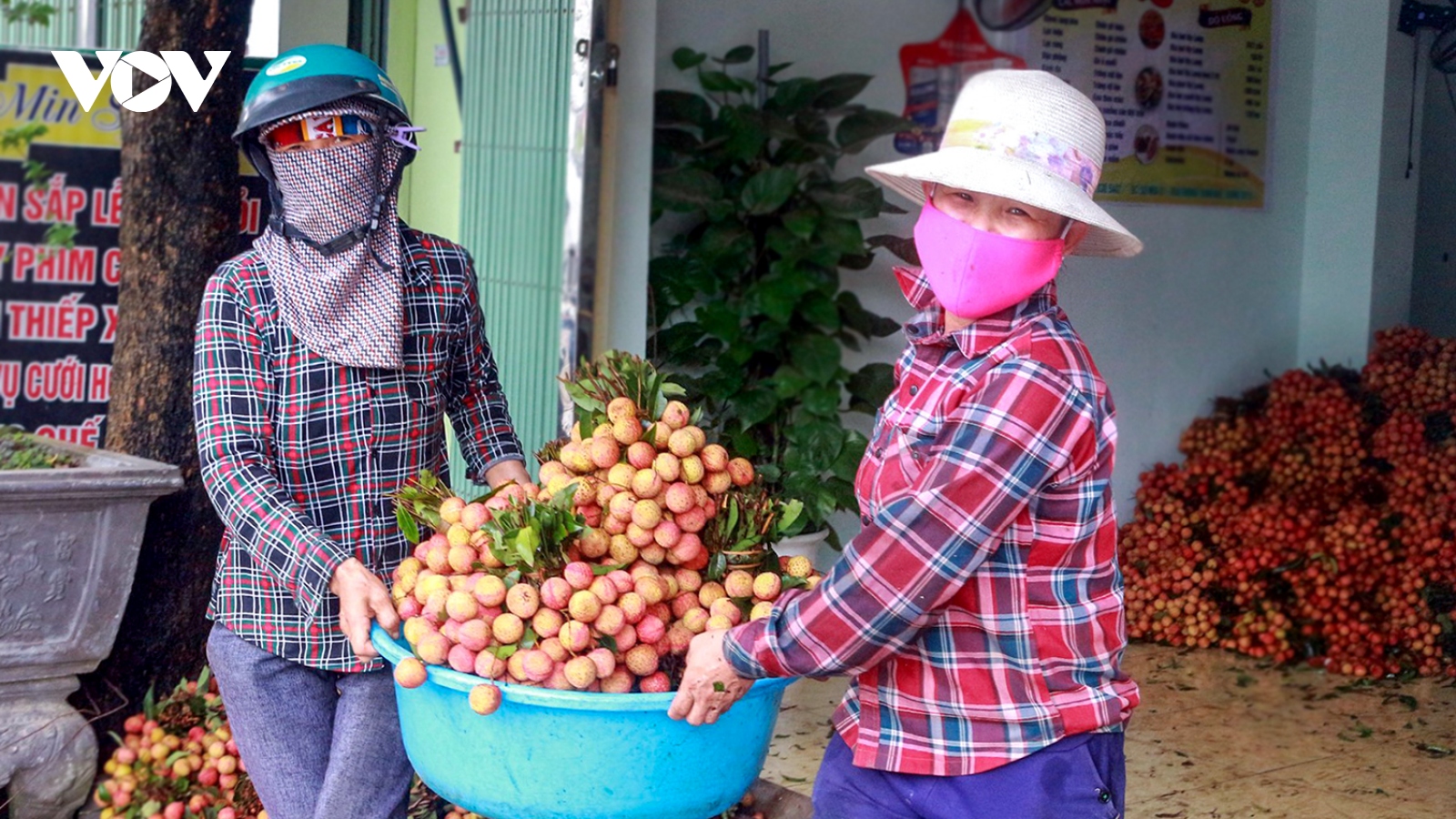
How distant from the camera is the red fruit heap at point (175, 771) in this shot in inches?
118

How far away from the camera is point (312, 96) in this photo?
2.01 metres

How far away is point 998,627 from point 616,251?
2654 millimetres

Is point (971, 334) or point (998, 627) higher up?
point (971, 334)

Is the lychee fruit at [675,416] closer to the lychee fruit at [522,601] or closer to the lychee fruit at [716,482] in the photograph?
the lychee fruit at [716,482]

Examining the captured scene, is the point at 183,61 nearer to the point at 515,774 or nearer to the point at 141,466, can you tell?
the point at 141,466

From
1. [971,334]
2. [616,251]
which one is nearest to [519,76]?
[616,251]

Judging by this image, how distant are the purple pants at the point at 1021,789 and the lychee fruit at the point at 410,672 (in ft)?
1.76

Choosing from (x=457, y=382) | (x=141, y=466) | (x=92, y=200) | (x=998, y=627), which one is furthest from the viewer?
(x=92, y=200)

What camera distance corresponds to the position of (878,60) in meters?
4.79

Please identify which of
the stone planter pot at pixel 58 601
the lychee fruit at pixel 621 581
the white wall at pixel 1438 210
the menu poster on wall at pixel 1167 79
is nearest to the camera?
the lychee fruit at pixel 621 581

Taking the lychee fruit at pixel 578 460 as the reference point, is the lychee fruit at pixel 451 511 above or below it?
below

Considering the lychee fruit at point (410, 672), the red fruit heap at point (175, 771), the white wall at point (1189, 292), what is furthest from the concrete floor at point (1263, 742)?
the lychee fruit at point (410, 672)

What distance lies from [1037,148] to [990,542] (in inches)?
17.6

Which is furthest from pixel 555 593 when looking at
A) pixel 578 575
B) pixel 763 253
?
pixel 763 253
